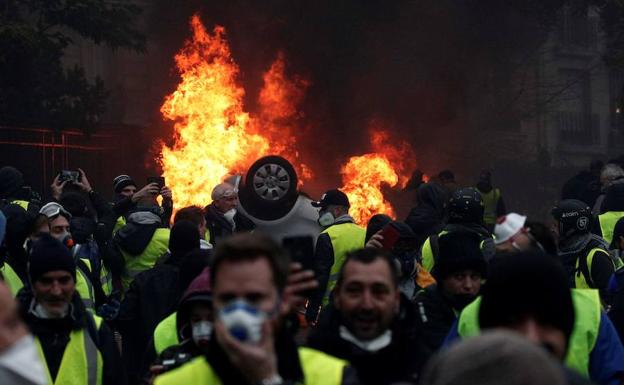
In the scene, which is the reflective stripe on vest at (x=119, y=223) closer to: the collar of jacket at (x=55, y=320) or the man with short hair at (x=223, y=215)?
the man with short hair at (x=223, y=215)

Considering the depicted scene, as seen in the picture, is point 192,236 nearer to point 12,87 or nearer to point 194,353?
point 194,353

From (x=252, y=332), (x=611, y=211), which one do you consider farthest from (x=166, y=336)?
(x=611, y=211)

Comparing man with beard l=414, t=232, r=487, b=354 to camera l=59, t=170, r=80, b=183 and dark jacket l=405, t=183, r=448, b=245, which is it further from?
camera l=59, t=170, r=80, b=183

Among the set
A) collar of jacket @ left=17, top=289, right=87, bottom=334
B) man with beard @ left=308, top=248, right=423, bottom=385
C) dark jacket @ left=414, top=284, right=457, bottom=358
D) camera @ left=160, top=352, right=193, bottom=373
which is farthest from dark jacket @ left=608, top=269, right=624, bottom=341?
collar of jacket @ left=17, top=289, right=87, bottom=334

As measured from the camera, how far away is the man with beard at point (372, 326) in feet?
13.6

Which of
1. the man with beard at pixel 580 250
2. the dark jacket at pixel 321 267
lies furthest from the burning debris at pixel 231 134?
the man with beard at pixel 580 250

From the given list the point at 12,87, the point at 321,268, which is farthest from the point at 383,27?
the point at 321,268

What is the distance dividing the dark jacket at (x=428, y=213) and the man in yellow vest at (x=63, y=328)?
471 centimetres

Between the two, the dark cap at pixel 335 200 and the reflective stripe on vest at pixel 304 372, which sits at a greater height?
the dark cap at pixel 335 200

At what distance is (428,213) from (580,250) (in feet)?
9.14

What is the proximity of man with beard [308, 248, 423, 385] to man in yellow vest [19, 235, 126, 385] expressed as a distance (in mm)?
1289

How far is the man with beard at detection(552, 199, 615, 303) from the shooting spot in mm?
7191

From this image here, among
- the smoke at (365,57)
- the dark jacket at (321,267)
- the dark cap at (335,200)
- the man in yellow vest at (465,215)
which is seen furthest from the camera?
the smoke at (365,57)

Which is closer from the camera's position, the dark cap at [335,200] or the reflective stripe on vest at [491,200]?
the dark cap at [335,200]
